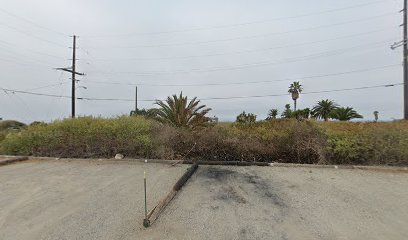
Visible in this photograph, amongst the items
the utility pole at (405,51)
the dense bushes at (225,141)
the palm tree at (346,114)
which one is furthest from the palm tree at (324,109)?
the dense bushes at (225,141)

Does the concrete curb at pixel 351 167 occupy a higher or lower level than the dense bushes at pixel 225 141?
lower

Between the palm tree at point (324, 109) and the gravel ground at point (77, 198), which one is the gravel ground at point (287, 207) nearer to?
the gravel ground at point (77, 198)

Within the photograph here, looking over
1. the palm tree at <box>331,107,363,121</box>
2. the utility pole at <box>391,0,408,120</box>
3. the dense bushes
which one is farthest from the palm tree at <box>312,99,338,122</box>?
the dense bushes

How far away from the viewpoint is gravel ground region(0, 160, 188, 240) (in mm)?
3895

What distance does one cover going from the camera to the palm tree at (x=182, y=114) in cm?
1094

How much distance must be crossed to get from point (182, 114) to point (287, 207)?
6.96 meters

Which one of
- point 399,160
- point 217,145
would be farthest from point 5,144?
point 399,160

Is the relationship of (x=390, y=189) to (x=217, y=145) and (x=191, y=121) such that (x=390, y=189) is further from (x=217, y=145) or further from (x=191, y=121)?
(x=191, y=121)

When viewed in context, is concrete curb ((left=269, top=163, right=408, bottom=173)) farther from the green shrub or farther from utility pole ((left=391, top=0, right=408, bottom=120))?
utility pole ((left=391, top=0, right=408, bottom=120))

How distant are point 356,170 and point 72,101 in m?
24.1

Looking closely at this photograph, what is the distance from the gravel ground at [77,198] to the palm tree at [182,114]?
9.81 feet

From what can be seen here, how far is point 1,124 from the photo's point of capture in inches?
879

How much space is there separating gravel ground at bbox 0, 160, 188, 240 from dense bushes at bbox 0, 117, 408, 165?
4.18 feet

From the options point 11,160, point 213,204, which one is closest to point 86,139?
point 11,160
